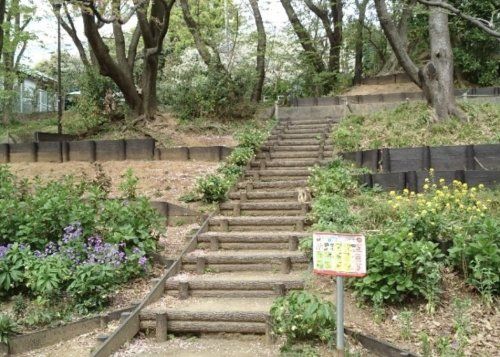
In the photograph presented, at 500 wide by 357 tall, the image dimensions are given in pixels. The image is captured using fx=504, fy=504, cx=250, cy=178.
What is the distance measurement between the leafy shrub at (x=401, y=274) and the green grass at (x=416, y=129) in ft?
19.1

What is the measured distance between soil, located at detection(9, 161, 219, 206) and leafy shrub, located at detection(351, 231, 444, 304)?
15.0ft

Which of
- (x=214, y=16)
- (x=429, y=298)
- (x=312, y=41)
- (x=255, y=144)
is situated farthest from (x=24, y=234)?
(x=214, y=16)

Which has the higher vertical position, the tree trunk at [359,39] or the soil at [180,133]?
the tree trunk at [359,39]

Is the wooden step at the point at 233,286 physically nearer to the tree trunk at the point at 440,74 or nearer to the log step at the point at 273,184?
the log step at the point at 273,184

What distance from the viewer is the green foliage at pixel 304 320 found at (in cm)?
452

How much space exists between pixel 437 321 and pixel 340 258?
1638mm

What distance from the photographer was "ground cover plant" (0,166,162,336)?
552cm

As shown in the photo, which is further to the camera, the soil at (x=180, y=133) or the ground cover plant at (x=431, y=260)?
the soil at (x=180, y=133)

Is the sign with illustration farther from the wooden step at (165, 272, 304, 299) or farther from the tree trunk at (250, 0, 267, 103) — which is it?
the tree trunk at (250, 0, 267, 103)

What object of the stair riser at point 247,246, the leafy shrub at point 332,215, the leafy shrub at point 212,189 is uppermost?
the leafy shrub at point 212,189

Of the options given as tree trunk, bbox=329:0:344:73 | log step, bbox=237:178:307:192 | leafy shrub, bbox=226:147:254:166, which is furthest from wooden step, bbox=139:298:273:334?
tree trunk, bbox=329:0:344:73

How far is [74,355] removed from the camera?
15.9 ft

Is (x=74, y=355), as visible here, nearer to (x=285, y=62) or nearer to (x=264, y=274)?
(x=264, y=274)

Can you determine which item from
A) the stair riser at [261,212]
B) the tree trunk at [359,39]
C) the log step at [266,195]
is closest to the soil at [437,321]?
the stair riser at [261,212]
